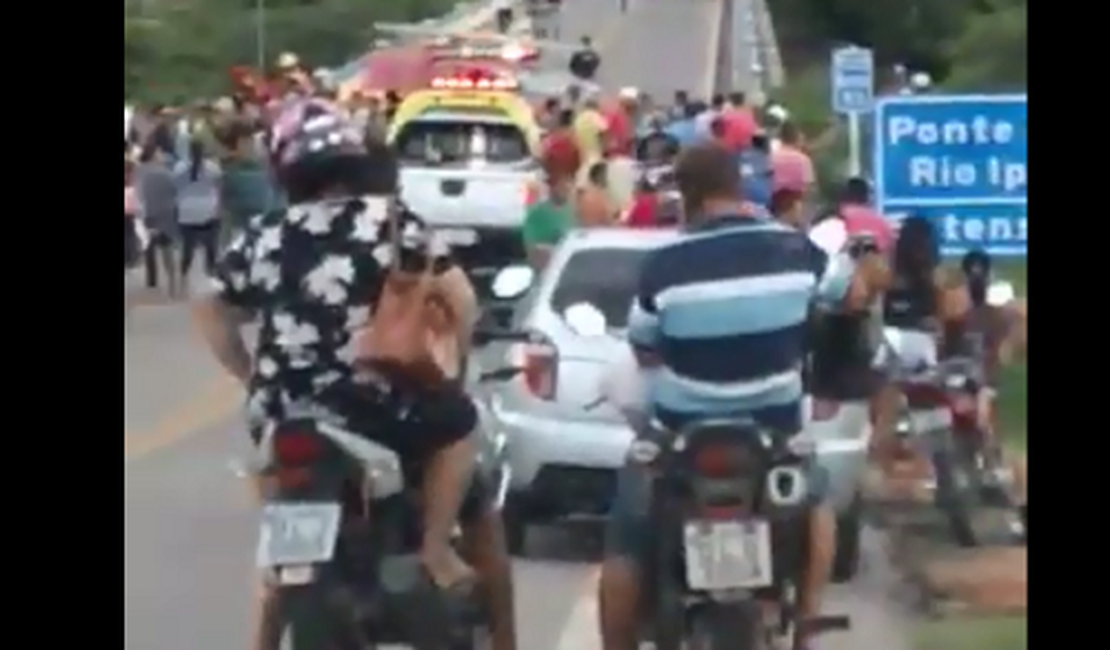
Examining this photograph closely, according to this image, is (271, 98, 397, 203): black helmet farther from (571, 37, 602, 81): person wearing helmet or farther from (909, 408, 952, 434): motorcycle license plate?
(571, 37, 602, 81): person wearing helmet

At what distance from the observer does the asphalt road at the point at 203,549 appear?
34.9ft

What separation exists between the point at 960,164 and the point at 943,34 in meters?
6.49

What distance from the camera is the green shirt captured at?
1741cm

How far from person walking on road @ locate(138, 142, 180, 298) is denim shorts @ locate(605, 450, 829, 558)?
17.1 meters

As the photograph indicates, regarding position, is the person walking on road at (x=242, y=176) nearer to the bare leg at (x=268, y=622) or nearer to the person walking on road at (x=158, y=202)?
the person walking on road at (x=158, y=202)

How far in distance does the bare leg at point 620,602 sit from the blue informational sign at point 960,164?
5.01 m

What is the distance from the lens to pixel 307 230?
7.54 m

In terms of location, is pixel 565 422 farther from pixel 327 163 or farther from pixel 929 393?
pixel 327 163

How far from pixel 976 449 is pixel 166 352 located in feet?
37.9
